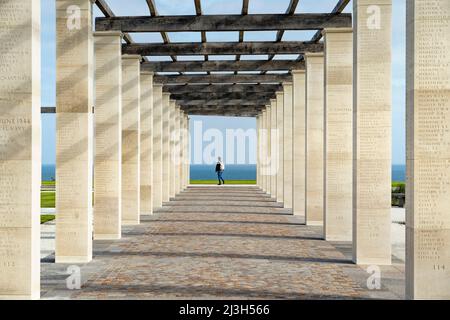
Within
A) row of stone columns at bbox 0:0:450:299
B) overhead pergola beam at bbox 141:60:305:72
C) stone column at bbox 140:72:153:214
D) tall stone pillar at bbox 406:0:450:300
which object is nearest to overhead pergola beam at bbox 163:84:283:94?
stone column at bbox 140:72:153:214

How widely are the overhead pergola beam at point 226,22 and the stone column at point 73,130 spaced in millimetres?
4537

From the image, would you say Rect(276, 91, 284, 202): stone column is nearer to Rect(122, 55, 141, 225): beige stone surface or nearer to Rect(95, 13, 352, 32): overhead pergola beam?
Rect(122, 55, 141, 225): beige stone surface

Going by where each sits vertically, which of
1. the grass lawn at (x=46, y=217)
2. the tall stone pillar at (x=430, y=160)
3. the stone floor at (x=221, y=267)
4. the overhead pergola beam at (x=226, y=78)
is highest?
the overhead pergola beam at (x=226, y=78)

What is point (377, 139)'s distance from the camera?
14.7m

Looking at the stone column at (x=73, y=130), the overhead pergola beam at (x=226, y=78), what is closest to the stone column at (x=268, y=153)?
the overhead pergola beam at (x=226, y=78)

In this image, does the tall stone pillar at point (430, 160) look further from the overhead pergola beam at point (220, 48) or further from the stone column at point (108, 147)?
the overhead pergola beam at point (220, 48)

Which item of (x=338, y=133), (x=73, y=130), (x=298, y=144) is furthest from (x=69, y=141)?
(x=298, y=144)

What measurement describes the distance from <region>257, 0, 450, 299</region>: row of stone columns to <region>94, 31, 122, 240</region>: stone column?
596cm

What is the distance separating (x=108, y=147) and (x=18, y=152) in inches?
344

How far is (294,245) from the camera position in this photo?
56.9ft

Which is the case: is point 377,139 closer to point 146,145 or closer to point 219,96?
point 146,145

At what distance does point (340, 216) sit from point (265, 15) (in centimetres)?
630

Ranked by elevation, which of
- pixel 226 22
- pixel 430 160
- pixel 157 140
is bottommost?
pixel 430 160

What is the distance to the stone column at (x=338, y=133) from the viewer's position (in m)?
18.3
